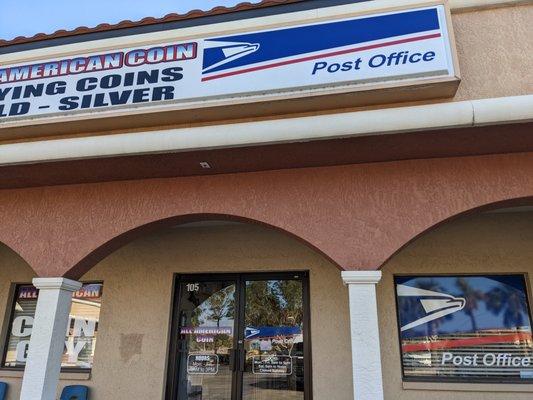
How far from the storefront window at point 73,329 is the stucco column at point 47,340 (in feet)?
6.88

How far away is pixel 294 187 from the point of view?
4.69m

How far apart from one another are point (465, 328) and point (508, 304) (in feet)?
2.25

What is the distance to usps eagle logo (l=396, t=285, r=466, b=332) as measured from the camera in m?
5.93

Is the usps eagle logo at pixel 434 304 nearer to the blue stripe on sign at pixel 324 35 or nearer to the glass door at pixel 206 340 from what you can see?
the glass door at pixel 206 340

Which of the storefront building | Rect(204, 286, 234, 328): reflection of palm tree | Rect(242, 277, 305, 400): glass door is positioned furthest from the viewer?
Rect(204, 286, 234, 328): reflection of palm tree

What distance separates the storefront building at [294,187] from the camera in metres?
4.29

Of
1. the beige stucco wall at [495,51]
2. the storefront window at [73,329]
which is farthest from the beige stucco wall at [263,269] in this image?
the beige stucco wall at [495,51]

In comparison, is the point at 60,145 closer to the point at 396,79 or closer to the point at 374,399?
the point at 396,79

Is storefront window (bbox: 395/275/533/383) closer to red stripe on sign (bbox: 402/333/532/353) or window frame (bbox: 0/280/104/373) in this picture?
red stripe on sign (bbox: 402/333/532/353)

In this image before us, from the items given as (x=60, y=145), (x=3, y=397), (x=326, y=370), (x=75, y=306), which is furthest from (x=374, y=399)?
(x=3, y=397)

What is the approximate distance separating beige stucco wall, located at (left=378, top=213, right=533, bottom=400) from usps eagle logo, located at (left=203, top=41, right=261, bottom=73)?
11.8 feet

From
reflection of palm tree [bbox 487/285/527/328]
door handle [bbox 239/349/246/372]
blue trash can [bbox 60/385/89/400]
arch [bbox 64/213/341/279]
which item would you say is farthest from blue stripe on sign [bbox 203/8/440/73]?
blue trash can [bbox 60/385/89/400]

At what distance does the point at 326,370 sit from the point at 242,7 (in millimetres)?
4876

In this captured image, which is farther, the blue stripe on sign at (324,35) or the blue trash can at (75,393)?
the blue trash can at (75,393)
